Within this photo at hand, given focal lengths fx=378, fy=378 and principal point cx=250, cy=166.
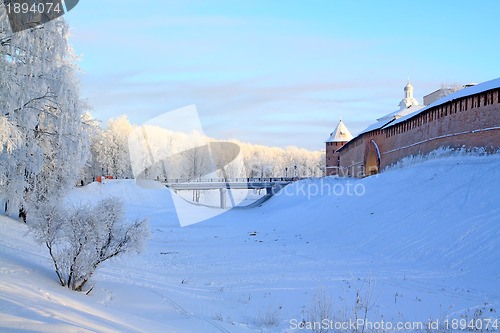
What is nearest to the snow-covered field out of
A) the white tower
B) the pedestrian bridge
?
the pedestrian bridge

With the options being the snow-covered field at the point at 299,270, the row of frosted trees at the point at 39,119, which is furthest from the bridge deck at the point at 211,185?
the row of frosted trees at the point at 39,119

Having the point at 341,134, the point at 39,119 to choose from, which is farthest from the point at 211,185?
the point at 39,119

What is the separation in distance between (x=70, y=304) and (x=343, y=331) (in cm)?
418

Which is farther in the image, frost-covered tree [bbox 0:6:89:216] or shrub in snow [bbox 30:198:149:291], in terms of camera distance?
frost-covered tree [bbox 0:6:89:216]

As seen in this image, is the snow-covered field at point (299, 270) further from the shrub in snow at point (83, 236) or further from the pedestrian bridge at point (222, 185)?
the pedestrian bridge at point (222, 185)

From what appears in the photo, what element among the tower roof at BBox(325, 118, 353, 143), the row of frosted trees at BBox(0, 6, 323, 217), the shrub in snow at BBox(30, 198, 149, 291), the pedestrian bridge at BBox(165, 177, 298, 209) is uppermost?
the tower roof at BBox(325, 118, 353, 143)

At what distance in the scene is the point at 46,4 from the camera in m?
11.8

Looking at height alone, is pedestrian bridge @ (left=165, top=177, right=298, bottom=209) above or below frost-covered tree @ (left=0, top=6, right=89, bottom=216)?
below

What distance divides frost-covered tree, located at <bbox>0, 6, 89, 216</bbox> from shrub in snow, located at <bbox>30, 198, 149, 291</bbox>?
2362mm

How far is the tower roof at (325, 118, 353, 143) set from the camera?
199ft

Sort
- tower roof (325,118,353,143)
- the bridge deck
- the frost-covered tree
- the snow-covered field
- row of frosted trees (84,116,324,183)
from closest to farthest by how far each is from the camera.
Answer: the snow-covered field < the frost-covered tree < the bridge deck < row of frosted trees (84,116,324,183) < tower roof (325,118,353,143)

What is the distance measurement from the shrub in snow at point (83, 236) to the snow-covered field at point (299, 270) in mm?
450

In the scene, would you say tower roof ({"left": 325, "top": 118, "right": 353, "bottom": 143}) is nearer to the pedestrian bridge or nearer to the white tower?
the white tower

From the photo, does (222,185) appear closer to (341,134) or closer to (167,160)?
(167,160)
